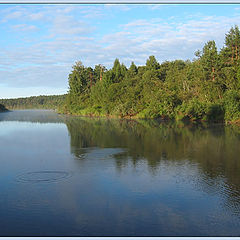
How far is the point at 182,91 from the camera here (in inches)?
2436

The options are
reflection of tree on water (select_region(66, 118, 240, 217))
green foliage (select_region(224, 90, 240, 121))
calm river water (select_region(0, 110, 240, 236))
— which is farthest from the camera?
green foliage (select_region(224, 90, 240, 121))

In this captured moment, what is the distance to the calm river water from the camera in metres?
10.2

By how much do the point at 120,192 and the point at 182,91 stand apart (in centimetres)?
5063

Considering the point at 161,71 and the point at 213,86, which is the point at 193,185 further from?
the point at 161,71

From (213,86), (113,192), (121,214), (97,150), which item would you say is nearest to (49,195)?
(113,192)

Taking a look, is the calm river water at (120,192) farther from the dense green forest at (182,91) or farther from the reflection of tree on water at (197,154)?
the dense green forest at (182,91)

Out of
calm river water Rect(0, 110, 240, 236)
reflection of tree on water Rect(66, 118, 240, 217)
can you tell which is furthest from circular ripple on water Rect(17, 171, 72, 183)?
reflection of tree on water Rect(66, 118, 240, 217)

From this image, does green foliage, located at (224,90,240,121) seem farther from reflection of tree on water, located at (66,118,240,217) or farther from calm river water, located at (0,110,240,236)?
calm river water, located at (0,110,240,236)

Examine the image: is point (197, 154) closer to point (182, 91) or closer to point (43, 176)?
point (43, 176)

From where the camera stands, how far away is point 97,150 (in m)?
24.4

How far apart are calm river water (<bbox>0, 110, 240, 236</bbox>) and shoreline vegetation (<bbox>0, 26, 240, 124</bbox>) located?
26.8 metres

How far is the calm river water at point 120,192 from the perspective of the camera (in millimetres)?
10234

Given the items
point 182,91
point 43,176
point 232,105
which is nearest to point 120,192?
point 43,176

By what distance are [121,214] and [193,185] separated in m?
4.97
